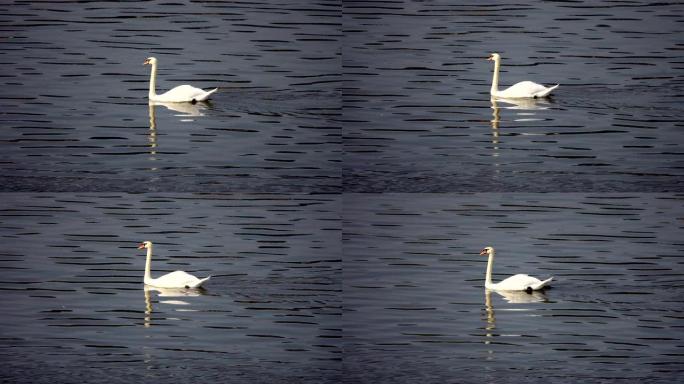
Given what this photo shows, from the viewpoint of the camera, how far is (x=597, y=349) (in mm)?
9094

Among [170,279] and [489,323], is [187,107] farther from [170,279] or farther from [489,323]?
[489,323]

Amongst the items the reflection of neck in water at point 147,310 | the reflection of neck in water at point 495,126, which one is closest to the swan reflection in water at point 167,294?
the reflection of neck in water at point 147,310

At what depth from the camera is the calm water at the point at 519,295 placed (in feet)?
29.8

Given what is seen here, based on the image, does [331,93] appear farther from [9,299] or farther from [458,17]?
[9,299]

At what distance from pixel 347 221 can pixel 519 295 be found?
0.93 m

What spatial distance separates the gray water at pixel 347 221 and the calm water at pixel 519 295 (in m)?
0.01

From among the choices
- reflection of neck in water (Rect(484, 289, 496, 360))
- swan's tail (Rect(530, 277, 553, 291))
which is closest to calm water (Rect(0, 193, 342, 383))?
reflection of neck in water (Rect(484, 289, 496, 360))

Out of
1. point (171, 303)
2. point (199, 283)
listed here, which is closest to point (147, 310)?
point (171, 303)

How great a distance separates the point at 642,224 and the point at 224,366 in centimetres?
218

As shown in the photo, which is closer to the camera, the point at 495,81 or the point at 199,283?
the point at 199,283

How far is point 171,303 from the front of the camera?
9.07m

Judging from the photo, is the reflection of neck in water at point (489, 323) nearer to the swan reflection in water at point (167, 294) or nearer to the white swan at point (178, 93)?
the swan reflection in water at point (167, 294)

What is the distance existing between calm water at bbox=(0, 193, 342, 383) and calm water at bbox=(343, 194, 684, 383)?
21 cm

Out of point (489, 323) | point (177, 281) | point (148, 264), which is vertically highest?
point (148, 264)
